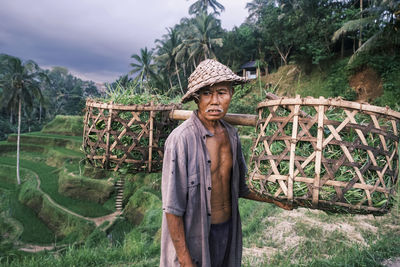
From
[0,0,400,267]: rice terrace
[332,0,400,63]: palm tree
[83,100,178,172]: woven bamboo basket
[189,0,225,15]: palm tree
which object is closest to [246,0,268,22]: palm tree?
[189,0,225,15]: palm tree

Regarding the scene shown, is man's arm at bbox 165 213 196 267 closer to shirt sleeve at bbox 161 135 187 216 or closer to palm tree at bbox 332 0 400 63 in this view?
shirt sleeve at bbox 161 135 187 216

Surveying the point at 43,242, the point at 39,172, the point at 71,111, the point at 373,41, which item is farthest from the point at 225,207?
→ the point at 71,111

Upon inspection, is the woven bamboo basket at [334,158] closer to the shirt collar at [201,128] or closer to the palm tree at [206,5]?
the shirt collar at [201,128]

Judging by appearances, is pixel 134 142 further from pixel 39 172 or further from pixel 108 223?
pixel 39 172

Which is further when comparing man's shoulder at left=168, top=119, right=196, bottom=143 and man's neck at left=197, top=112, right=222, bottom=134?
man's neck at left=197, top=112, right=222, bottom=134

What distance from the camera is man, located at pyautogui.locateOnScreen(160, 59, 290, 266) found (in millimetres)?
1354

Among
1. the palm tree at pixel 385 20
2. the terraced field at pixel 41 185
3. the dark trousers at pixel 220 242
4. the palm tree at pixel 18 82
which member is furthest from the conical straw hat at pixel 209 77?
the palm tree at pixel 18 82

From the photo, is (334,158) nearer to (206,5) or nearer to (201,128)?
(201,128)

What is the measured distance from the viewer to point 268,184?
1.36 m

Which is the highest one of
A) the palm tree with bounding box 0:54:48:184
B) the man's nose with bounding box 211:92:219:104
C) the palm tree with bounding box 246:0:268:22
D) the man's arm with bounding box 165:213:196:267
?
the palm tree with bounding box 246:0:268:22

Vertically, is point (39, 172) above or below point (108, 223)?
above

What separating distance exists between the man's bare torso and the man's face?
0.57 ft

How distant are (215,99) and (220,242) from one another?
835 mm

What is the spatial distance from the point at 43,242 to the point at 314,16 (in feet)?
66.5
